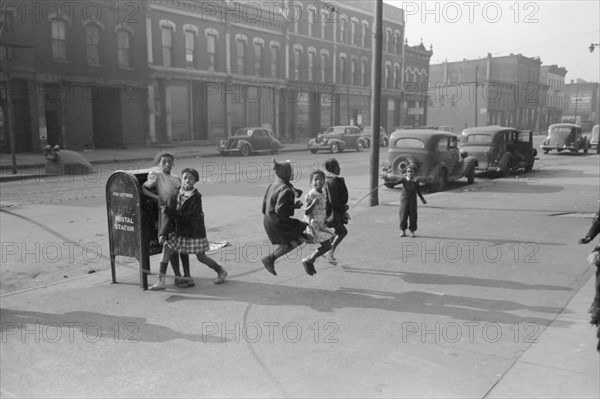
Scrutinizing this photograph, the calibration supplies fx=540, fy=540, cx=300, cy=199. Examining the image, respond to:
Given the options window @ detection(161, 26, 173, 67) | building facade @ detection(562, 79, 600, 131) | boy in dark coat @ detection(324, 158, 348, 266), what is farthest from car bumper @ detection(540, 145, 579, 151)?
building facade @ detection(562, 79, 600, 131)

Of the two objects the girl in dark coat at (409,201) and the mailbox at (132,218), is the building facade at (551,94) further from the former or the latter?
the mailbox at (132,218)

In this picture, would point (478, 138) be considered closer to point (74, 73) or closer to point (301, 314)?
point (301, 314)

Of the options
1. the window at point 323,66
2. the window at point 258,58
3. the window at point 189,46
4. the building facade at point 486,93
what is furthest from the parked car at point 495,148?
the building facade at point 486,93

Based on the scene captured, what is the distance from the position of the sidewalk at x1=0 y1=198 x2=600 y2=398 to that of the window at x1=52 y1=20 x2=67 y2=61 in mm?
26491

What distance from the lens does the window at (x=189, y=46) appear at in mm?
38031

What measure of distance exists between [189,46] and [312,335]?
36.1 m

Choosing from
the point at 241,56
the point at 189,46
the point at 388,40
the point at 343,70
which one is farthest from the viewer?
the point at 388,40

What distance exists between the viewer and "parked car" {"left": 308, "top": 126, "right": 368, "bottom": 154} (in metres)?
34.9

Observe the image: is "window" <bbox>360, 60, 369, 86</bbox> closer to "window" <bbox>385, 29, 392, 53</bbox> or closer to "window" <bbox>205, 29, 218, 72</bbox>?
"window" <bbox>385, 29, 392, 53</bbox>

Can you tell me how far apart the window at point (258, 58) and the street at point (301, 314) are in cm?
3440

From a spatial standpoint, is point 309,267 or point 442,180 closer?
point 309,267

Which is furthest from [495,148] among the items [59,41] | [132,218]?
[59,41]

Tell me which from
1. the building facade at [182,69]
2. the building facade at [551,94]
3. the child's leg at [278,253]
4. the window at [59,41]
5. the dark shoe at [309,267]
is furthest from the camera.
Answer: the building facade at [551,94]

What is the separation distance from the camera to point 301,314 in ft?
19.4
